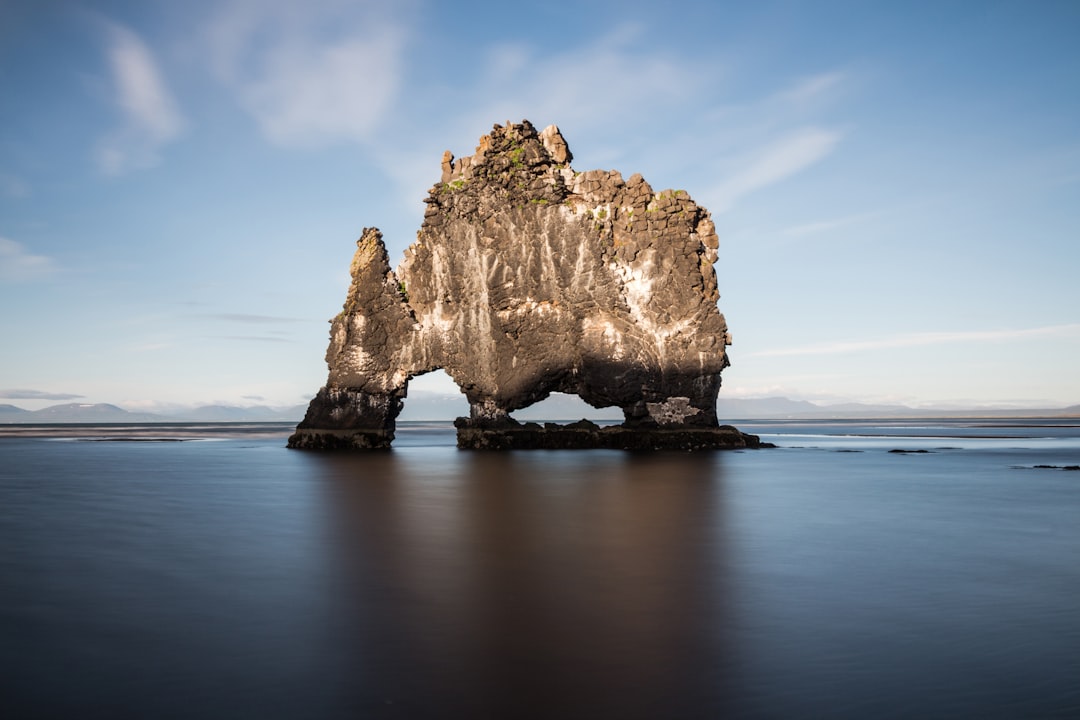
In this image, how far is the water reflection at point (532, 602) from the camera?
534 cm

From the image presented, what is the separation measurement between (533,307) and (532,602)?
31.5 metres

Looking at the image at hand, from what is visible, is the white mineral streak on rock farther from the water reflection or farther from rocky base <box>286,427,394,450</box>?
the water reflection

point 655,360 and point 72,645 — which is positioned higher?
point 655,360

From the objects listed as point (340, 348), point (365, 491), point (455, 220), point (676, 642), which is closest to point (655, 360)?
point (455, 220)

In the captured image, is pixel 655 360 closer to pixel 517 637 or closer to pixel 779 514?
pixel 779 514

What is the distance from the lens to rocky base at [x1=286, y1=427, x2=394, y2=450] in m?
40.3

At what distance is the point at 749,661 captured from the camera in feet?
19.8

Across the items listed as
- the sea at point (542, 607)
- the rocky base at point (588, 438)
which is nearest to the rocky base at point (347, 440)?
the rocky base at point (588, 438)

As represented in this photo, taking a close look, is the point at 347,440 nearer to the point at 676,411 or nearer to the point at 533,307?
the point at 533,307

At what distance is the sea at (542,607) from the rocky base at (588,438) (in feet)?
62.9

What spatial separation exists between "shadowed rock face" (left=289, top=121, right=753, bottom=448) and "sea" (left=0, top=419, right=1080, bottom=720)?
63.9 ft

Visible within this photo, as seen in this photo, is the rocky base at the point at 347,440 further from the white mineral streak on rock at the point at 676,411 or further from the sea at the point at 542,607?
the sea at the point at 542,607

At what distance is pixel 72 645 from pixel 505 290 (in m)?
33.1

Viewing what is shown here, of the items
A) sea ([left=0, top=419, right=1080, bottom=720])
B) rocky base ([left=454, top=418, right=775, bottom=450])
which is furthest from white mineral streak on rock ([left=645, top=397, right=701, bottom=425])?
sea ([left=0, top=419, right=1080, bottom=720])
